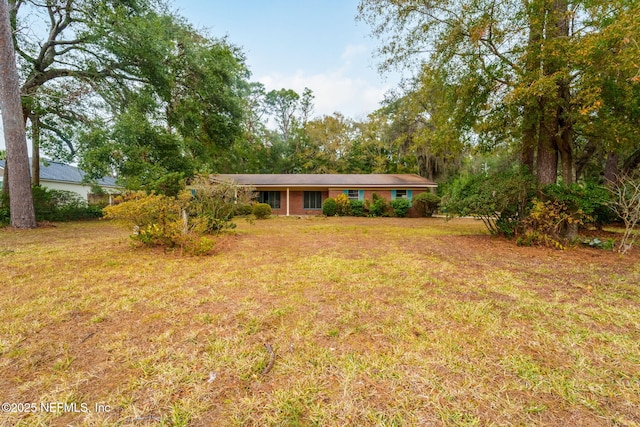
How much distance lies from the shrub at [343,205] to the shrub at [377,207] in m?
1.41

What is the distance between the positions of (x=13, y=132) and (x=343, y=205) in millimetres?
14684

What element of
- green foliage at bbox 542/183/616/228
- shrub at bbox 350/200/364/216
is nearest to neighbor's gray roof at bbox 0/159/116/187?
shrub at bbox 350/200/364/216

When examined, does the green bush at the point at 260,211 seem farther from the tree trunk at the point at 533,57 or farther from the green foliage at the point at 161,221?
the tree trunk at the point at 533,57

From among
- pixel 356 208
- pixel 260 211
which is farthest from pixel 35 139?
pixel 356 208

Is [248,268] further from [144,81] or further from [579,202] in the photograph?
[144,81]

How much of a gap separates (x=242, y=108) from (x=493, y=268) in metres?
13.5

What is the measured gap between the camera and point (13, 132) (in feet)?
28.7

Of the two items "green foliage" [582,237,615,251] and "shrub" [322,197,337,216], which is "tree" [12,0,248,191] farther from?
"green foliage" [582,237,615,251]

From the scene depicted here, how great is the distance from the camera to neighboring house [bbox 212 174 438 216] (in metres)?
17.9

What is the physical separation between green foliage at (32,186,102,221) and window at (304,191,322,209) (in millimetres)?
12052

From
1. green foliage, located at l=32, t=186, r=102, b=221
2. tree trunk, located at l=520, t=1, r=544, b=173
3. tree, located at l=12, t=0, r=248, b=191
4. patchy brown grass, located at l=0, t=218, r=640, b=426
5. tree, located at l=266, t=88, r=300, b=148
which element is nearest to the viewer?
patchy brown grass, located at l=0, t=218, r=640, b=426

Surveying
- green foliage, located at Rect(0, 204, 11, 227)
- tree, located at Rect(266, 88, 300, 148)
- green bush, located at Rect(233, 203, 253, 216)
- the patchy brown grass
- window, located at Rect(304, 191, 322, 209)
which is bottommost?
the patchy brown grass

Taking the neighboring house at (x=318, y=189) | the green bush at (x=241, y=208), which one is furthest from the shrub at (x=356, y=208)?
the green bush at (x=241, y=208)

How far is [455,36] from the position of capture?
6629 millimetres
